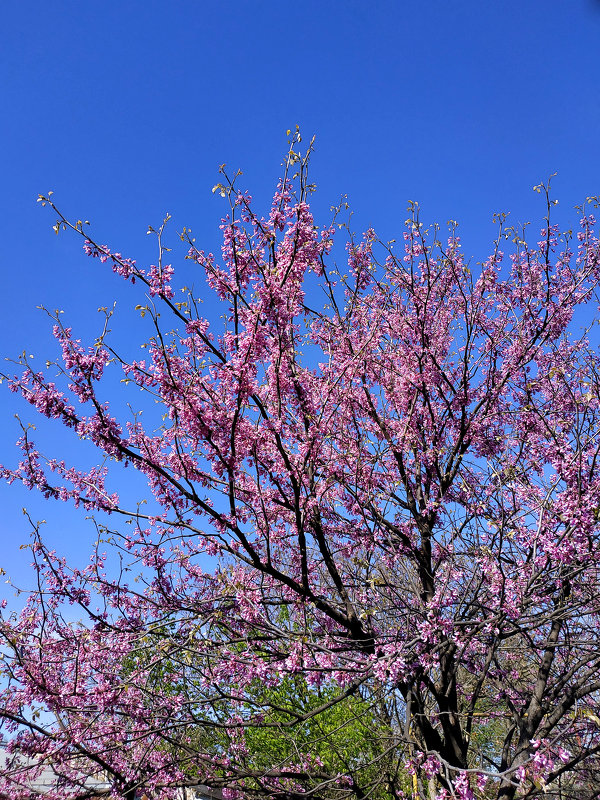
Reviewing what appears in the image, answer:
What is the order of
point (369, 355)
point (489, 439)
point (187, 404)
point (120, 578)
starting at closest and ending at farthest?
point (187, 404), point (120, 578), point (369, 355), point (489, 439)

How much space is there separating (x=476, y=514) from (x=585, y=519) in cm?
179

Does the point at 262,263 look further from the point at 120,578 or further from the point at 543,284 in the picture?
the point at 543,284

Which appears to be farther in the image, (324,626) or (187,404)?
(324,626)

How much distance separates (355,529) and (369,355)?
2.32 meters

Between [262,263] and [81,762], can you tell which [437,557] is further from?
[81,762]

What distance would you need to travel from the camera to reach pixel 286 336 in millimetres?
5551

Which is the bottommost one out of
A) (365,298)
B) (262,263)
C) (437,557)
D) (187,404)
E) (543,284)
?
(437,557)

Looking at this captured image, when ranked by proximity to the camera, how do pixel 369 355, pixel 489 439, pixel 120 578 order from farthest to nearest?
pixel 489 439, pixel 369 355, pixel 120 578

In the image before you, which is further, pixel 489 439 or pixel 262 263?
pixel 489 439

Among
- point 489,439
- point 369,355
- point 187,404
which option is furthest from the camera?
point 489,439

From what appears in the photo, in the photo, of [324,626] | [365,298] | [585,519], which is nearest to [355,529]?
[324,626]

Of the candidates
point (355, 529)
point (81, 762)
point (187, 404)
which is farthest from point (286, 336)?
point (81, 762)

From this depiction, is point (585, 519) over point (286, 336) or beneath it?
beneath

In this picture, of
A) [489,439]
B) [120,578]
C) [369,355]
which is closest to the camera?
[120,578]
